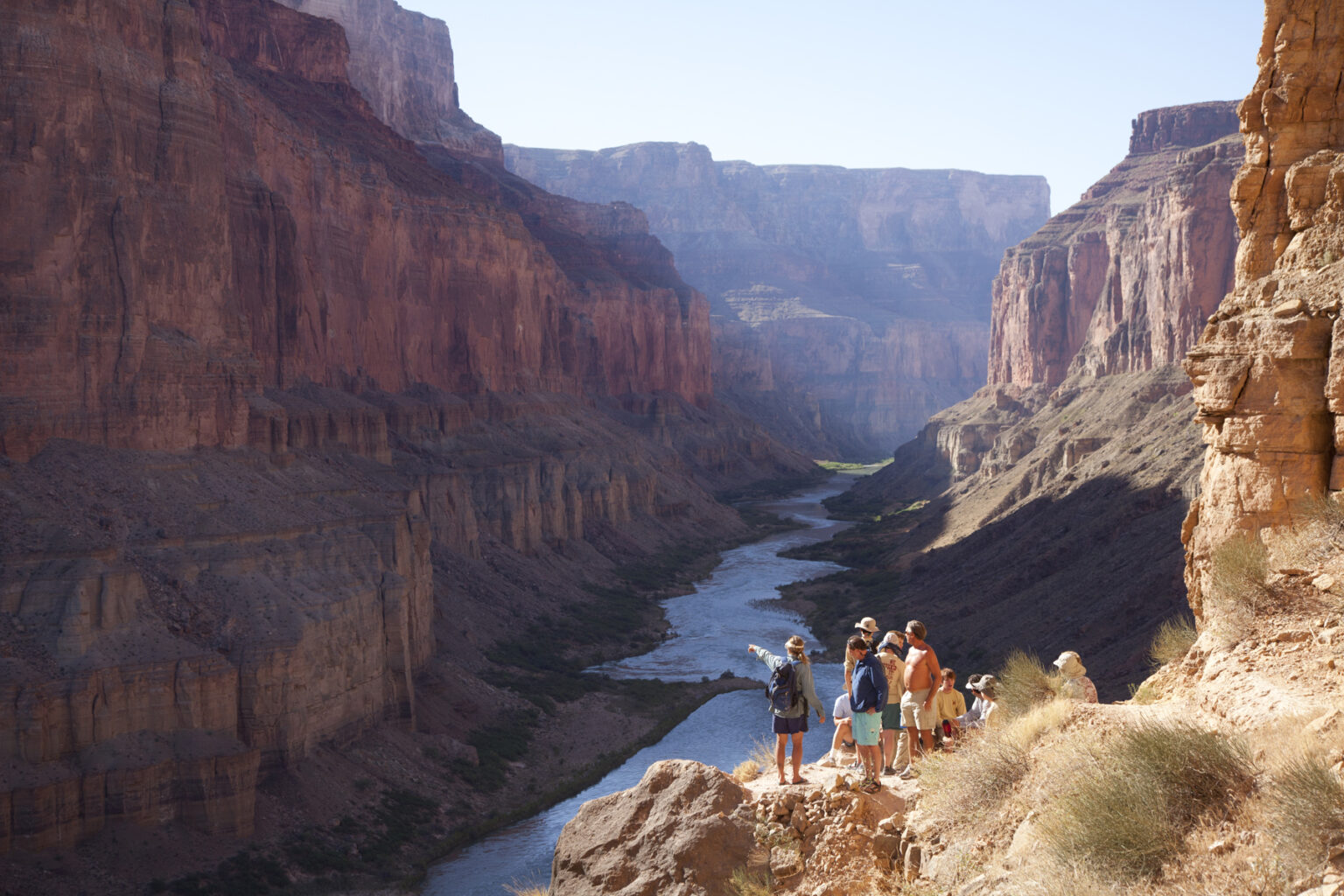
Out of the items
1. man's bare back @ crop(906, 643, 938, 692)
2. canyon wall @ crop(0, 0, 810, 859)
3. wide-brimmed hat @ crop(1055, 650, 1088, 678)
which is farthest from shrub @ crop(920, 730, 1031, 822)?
canyon wall @ crop(0, 0, 810, 859)

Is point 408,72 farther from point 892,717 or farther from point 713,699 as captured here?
point 892,717

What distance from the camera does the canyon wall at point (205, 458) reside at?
26.6 m

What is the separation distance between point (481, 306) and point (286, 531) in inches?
1730

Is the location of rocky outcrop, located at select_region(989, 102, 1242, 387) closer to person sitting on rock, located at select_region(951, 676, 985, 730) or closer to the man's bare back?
person sitting on rock, located at select_region(951, 676, 985, 730)

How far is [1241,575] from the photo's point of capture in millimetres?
12477

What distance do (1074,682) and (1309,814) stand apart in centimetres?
589

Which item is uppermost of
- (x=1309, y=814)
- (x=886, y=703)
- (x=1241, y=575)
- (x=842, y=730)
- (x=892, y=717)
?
(x=1241, y=575)

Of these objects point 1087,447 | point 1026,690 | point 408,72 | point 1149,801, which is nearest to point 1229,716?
point 1149,801

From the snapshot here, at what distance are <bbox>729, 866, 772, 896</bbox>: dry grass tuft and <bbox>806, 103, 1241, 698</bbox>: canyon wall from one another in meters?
21.9

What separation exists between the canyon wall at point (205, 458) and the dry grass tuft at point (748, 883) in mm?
18614

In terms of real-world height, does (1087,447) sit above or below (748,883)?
below

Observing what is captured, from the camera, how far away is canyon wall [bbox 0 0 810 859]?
26.6 meters

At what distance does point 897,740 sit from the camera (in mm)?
14961

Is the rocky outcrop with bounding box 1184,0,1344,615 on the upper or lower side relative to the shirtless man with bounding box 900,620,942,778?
upper
